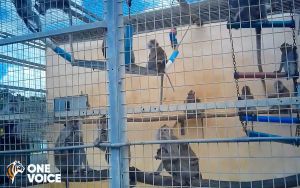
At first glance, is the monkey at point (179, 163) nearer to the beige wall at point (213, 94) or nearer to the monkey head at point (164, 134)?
the monkey head at point (164, 134)

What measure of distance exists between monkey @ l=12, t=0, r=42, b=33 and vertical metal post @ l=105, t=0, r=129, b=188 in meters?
0.65

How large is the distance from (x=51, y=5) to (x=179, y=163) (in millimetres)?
1086

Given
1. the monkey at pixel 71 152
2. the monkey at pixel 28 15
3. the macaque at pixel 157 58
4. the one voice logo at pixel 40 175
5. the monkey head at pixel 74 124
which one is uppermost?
the monkey at pixel 28 15

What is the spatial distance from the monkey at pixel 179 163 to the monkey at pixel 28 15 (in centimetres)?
97

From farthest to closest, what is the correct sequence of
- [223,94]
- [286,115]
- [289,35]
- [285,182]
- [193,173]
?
[223,94] → [289,35] → [286,115] → [193,173] → [285,182]

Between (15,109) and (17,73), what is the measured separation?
0.79ft

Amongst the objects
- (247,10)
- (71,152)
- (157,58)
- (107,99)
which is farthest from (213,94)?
(107,99)

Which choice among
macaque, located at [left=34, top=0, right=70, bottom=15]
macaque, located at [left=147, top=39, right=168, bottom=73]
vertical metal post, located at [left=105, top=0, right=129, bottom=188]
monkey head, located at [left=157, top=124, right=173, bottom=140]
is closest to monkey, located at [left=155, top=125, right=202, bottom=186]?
monkey head, located at [left=157, top=124, right=173, bottom=140]

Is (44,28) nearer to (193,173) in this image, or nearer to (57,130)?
(57,130)

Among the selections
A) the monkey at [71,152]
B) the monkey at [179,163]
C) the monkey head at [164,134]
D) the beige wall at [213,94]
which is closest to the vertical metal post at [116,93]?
the monkey at [179,163]

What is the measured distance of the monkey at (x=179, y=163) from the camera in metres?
1.53

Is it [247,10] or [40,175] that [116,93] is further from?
[247,10]

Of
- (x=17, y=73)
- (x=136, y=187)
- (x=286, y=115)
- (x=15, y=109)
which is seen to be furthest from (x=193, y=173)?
(x=17, y=73)

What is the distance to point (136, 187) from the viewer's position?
1.55 meters
